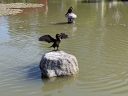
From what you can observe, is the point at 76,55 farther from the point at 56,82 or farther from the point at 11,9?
the point at 11,9

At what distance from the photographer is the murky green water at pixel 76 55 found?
11.4 meters

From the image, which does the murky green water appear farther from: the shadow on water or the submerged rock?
the submerged rock

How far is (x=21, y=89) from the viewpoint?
11.3 meters

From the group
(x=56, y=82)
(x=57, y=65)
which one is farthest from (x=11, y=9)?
(x=56, y=82)

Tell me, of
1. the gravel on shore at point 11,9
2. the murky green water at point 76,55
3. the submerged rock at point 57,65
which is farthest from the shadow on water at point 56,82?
the gravel on shore at point 11,9

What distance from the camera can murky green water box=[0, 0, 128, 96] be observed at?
1138 cm

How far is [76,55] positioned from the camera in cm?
1558

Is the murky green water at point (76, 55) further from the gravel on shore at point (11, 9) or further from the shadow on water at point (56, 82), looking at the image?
the gravel on shore at point (11, 9)

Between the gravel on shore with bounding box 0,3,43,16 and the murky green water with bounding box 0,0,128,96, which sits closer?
the murky green water with bounding box 0,0,128,96

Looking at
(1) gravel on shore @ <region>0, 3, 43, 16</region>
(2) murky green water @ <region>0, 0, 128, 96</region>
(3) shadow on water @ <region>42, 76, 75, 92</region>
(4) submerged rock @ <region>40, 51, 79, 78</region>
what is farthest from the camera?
(1) gravel on shore @ <region>0, 3, 43, 16</region>

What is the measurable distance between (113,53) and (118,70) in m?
2.85

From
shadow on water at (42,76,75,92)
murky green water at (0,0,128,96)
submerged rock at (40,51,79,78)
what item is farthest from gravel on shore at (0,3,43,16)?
shadow on water at (42,76,75,92)

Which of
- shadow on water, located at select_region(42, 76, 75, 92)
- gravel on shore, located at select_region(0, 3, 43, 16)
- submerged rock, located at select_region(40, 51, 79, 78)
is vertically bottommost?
shadow on water, located at select_region(42, 76, 75, 92)

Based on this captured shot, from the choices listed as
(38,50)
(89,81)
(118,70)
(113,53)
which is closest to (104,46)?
(113,53)
